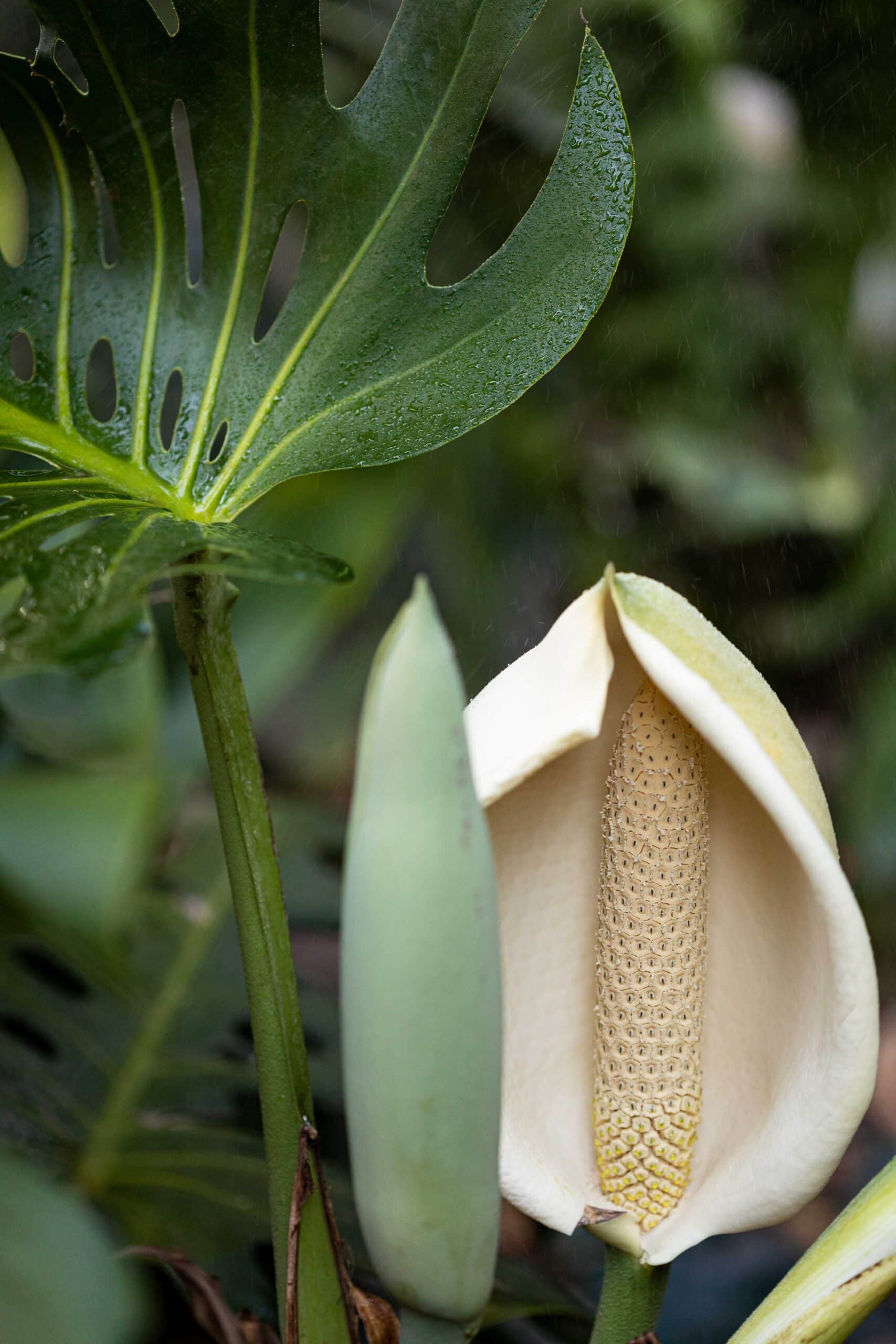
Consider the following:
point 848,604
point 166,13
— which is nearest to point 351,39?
point 166,13

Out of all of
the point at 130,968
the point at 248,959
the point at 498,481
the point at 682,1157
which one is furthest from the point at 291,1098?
the point at 498,481

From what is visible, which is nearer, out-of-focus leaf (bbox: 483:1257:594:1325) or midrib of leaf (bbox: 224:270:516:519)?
midrib of leaf (bbox: 224:270:516:519)

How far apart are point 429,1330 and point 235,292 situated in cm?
36

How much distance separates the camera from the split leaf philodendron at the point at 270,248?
452 millimetres

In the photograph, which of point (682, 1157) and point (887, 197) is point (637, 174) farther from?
point (682, 1157)

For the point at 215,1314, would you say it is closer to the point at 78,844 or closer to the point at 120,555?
the point at 78,844

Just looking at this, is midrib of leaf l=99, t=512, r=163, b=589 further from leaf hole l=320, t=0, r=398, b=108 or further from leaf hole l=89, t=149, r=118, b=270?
leaf hole l=320, t=0, r=398, b=108

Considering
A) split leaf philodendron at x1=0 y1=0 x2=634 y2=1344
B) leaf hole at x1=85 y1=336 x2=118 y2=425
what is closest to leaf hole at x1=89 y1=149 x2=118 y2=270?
split leaf philodendron at x1=0 y1=0 x2=634 y2=1344

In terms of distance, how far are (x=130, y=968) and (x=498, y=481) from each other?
2.18ft

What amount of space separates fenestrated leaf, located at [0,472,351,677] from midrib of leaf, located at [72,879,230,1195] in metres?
0.46

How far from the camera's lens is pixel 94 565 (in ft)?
1.12

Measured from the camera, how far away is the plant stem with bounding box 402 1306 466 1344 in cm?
33

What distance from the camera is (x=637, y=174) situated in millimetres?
1257

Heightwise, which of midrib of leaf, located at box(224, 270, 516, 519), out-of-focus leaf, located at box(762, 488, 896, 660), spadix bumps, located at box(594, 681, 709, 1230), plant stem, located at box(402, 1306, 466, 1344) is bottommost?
plant stem, located at box(402, 1306, 466, 1344)
